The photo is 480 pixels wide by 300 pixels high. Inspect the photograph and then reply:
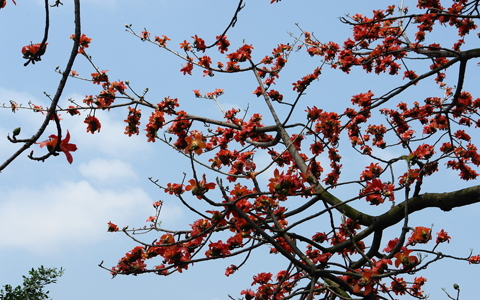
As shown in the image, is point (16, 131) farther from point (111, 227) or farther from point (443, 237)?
point (443, 237)

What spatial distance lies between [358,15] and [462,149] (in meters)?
2.42

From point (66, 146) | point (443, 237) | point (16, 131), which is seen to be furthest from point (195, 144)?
point (443, 237)

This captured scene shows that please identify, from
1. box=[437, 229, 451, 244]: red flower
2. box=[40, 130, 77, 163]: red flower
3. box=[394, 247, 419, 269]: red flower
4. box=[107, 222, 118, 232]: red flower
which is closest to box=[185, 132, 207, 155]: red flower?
box=[40, 130, 77, 163]: red flower

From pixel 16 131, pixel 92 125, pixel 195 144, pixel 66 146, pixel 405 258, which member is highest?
pixel 92 125

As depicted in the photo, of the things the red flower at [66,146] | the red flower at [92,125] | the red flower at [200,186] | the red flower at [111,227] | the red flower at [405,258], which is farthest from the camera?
the red flower at [92,125]

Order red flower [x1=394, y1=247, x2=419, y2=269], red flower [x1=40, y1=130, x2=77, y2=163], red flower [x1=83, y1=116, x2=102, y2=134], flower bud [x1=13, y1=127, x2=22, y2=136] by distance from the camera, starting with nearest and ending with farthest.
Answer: flower bud [x1=13, y1=127, x2=22, y2=136]
red flower [x1=40, y1=130, x2=77, y2=163]
red flower [x1=394, y1=247, x2=419, y2=269]
red flower [x1=83, y1=116, x2=102, y2=134]

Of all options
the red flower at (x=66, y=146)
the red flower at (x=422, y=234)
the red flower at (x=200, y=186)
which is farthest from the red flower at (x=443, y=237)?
the red flower at (x=66, y=146)

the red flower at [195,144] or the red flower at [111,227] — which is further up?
the red flower at [111,227]

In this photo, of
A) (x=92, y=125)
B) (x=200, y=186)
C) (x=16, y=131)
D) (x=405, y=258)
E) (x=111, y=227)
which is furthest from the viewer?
(x=92, y=125)

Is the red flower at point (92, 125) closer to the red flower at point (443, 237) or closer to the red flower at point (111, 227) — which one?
the red flower at point (111, 227)

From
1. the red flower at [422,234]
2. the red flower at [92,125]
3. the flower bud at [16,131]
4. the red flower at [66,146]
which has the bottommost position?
the flower bud at [16,131]

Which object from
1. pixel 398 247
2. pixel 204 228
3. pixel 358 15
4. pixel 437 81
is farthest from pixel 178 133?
pixel 437 81

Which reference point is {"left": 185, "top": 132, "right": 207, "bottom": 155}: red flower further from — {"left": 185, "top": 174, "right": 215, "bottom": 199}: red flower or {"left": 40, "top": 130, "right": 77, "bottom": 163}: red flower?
{"left": 40, "top": 130, "right": 77, "bottom": 163}: red flower

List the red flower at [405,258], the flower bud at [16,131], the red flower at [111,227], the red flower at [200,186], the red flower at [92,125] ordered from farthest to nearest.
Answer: the red flower at [92,125] → the red flower at [111,227] → the red flower at [405,258] → the red flower at [200,186] → the flower bud at [16,131]
